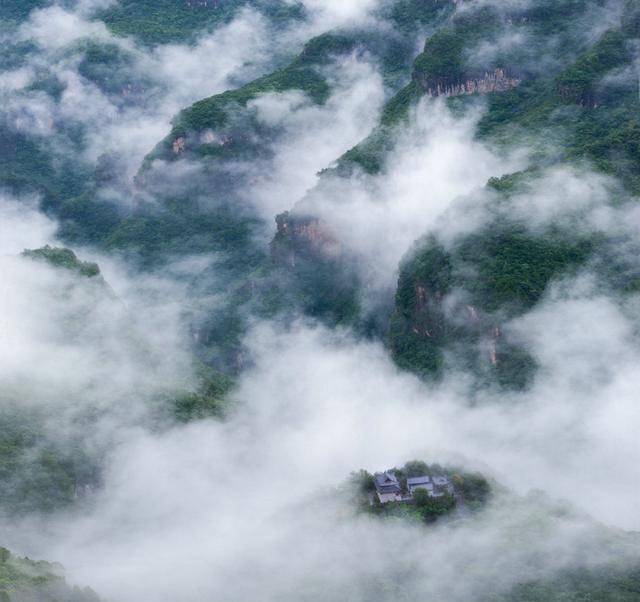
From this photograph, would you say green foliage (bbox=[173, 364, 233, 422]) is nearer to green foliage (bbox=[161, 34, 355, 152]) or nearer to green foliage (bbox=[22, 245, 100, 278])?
green foliage (bbox=[22, 245, 100, 278])

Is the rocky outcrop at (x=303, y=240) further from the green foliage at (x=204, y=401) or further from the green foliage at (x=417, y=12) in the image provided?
the green foliage at (x=417, y=12)

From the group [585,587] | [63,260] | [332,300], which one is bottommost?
[585,587]

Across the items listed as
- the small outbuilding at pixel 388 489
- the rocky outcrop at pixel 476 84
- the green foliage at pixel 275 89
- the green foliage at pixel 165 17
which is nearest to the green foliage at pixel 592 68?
the rocky outcrop at pixel 476 84

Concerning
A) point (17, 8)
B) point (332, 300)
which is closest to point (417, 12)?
point (332, 300)

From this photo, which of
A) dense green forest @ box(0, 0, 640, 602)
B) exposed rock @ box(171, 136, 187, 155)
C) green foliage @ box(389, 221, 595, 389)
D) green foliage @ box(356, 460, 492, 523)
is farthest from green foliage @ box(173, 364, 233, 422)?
→ exposed rock @ box(171, 136, 187, 155)

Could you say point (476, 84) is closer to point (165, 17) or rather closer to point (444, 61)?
point (444, 61)
